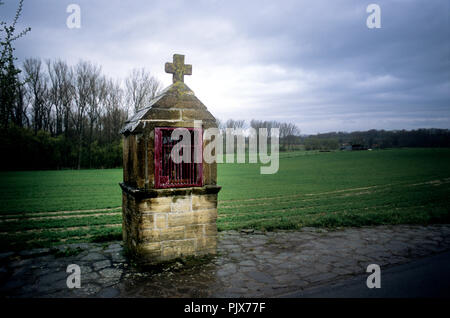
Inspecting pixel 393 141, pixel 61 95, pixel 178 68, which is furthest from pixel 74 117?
pixel 393 141

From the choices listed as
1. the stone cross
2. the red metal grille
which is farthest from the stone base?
the stone cross

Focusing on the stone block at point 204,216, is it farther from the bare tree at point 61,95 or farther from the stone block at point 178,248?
the bare tree at point 61,95

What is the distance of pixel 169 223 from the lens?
17.0ft

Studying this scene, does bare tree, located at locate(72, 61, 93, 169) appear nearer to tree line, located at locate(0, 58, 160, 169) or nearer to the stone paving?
tree line, located at locate(0, 58, 160, 169)

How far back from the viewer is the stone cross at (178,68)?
221 inches

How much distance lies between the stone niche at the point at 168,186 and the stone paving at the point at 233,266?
0.39 metres

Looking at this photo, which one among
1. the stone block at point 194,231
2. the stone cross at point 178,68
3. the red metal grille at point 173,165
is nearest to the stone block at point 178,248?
the stone block at point 194,231

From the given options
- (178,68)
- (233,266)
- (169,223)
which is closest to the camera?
(233,266)

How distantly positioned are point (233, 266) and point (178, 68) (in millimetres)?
4153

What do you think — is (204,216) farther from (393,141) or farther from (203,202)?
(393,141)

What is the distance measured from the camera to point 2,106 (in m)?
5.22

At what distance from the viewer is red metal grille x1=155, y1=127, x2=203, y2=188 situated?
5.09 m

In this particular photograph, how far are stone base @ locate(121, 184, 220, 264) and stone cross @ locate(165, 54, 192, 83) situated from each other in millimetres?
2372
